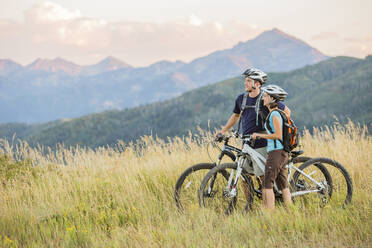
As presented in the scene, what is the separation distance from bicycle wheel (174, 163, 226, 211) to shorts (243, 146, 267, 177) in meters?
0.52

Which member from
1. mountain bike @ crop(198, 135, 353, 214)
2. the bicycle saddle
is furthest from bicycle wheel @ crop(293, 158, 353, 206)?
the bicycle saddle

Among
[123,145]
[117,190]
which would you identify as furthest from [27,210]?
[123,145]

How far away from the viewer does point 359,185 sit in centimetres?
562

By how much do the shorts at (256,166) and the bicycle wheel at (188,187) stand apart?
524mm

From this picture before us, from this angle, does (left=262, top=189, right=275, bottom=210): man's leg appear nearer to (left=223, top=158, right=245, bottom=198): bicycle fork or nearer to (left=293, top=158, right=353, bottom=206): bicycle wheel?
(left=223, top=158, right=245, bottom=198): bicycle fork

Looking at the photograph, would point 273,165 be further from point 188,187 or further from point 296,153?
point 188,187

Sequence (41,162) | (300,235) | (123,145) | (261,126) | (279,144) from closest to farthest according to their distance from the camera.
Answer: (300,235) → (279,144) → (261,126) → (41,162) → (123,145)

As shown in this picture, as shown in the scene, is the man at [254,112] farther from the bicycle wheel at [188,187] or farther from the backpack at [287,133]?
the bicycle wheel at [188,187]

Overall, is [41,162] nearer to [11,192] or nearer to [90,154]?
[90,154]

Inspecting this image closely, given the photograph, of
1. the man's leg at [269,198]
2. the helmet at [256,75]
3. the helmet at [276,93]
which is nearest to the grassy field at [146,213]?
the man's leg at [269,198]

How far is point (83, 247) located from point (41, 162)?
4788 millimetres

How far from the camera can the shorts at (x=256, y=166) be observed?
16.2ft

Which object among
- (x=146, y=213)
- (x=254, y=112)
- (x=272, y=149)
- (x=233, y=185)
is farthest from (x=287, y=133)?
(x=146, y=213)

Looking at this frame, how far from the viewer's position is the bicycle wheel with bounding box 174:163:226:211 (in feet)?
16.5
